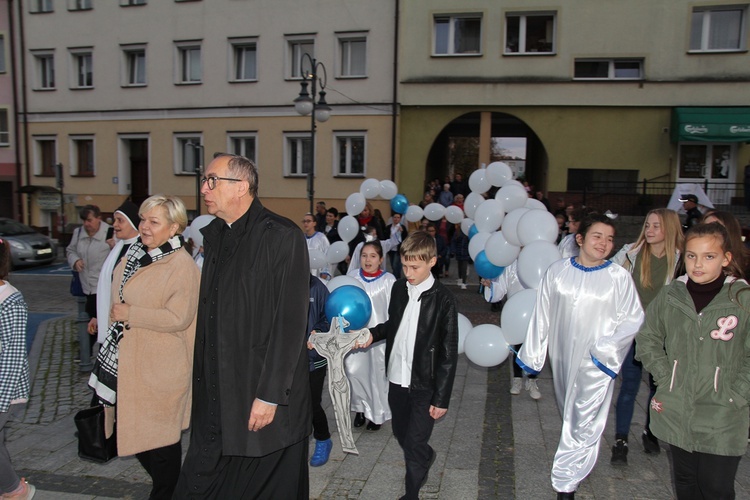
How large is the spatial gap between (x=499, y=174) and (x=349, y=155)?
13.9 m

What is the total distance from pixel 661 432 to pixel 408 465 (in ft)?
4.91

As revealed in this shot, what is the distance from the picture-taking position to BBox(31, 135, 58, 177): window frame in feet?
81.6

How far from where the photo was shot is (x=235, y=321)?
259cm

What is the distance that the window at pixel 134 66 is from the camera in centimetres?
2358

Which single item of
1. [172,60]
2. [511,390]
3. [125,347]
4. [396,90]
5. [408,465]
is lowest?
[511,390]

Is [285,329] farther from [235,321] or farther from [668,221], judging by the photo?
[668,221]

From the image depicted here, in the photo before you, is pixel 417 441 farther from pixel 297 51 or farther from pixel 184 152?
pixel 184 152

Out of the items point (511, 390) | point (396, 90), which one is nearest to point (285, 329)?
point (511, 390)

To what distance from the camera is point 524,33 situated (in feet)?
63.4

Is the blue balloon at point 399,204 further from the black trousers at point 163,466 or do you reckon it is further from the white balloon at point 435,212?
the black trousers at point 163,466

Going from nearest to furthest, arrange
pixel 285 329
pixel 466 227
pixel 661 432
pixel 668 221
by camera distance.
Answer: pixel 285 329 < pixel 661 432 < pixel 668 221 < pixel 466 227

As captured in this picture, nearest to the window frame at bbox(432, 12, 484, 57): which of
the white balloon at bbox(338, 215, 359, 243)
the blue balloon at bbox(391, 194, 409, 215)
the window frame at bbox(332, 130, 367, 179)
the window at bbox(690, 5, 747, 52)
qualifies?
the window frame at bbox(332, 130, 367, 179)

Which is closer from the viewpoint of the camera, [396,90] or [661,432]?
[661,432]

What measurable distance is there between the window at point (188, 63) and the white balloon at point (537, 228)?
20109 mm
